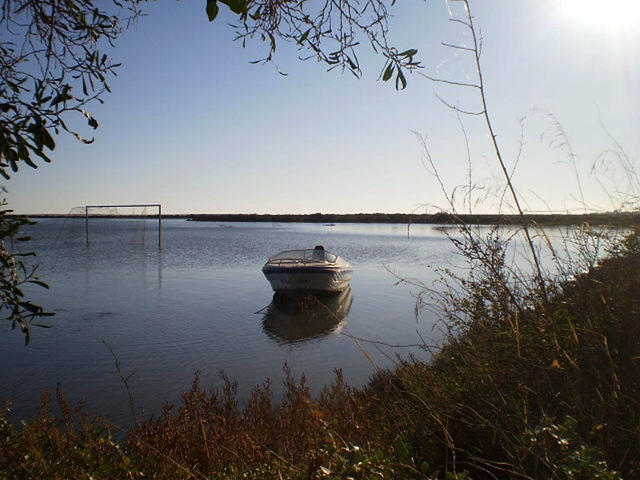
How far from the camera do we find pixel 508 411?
2.20 metres

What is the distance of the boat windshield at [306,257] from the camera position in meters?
18.8

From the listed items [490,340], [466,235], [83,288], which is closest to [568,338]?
[490,340]

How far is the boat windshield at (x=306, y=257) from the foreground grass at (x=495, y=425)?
14.6 m

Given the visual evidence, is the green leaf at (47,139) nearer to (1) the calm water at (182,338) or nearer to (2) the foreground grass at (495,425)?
(2) the foreground grass at (495,425)

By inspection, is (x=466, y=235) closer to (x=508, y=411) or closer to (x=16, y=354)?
(x=508, y=411)

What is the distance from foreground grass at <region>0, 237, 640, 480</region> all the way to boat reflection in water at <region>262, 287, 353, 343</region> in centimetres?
684

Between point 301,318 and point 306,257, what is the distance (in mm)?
5050

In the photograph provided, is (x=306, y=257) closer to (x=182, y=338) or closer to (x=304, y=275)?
(x=304, y=275)

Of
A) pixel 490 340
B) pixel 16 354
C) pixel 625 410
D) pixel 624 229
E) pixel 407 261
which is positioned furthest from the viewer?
pixel 407 261

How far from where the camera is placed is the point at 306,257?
64.9 ft

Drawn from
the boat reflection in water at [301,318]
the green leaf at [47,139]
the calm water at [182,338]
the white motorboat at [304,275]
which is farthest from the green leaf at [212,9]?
the white motorboat at [304,275]

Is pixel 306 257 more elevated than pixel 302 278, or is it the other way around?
pixel 306 257

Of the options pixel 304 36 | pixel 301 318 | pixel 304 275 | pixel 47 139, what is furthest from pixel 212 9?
pixel 304 275

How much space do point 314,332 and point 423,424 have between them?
10319 millimetres
